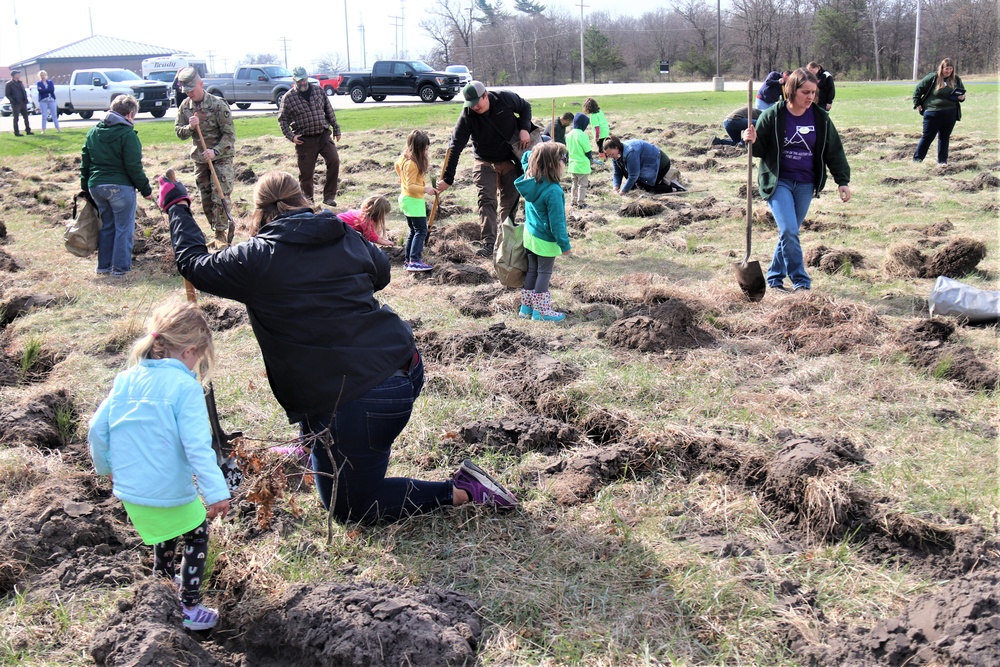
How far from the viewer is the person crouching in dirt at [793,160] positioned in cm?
721

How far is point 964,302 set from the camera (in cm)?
638

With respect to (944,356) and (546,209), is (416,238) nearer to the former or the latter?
(546,209)

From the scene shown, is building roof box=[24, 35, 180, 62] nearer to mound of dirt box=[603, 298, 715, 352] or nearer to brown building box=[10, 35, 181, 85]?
brown building box=[10, 35, 181, 85]

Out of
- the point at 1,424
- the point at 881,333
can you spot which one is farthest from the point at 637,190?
the point at 1,424

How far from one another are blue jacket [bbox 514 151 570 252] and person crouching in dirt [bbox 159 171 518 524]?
3064 mm

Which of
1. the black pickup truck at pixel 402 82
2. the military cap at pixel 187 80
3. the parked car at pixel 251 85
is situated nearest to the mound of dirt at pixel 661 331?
the military cap at pixel 187 80

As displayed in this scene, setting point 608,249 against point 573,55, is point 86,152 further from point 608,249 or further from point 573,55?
point 573,55

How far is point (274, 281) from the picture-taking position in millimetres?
3408

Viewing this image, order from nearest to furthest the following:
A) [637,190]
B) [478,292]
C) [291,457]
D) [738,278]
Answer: [291,457], [738,278], [478,292], [637,190]

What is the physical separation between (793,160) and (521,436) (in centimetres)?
411

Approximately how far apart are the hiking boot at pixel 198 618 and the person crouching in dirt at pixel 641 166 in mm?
10027

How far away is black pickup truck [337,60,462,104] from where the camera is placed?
3600 cm

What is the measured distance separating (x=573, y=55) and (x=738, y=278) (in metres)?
76.7

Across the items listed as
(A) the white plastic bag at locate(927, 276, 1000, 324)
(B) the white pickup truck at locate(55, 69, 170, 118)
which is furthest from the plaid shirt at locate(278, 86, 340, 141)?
(B) the white pickup truck at locate(55, 69, 170, 118)
